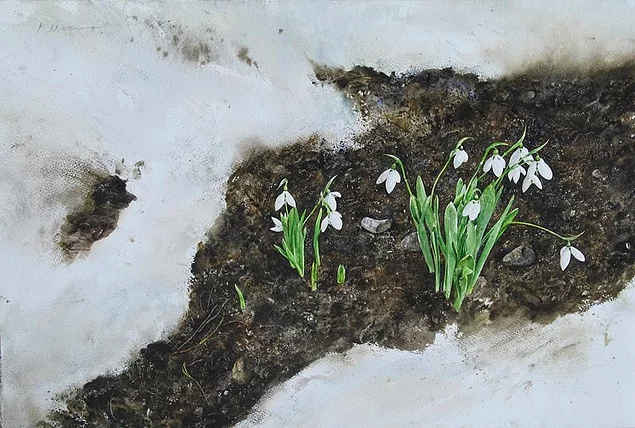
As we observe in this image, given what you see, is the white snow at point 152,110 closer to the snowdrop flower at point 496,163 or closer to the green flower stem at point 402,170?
the green flower stem at point 402,170

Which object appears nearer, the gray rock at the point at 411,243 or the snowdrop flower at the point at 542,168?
the snowdrop flower at the point at 542,168

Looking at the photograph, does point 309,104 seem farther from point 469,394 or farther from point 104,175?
point 469,394

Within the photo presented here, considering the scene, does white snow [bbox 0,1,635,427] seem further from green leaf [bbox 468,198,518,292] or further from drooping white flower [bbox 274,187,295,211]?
green leaf [bbox 468,198,518,292]

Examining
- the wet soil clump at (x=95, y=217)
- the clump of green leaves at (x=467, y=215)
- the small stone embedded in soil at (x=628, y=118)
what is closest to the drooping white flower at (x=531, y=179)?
→ the clump of green leaves at (x=467, y=215)

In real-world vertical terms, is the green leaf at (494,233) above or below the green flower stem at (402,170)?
below

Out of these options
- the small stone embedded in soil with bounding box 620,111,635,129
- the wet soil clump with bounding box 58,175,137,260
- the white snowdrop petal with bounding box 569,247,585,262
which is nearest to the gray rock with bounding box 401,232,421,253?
the white snowdrop petal with bounding box 569,247,585,262

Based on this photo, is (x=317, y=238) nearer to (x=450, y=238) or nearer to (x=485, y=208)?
(x=450, y=238)

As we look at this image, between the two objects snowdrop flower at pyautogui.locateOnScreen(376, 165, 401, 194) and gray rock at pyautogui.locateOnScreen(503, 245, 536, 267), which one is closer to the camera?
snowdrop flower at pyautogui.locateOnScreen(376, 165, 401, 194)

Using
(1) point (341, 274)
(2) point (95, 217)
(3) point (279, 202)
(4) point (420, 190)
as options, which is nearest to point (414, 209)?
(4) point (420, 190)
